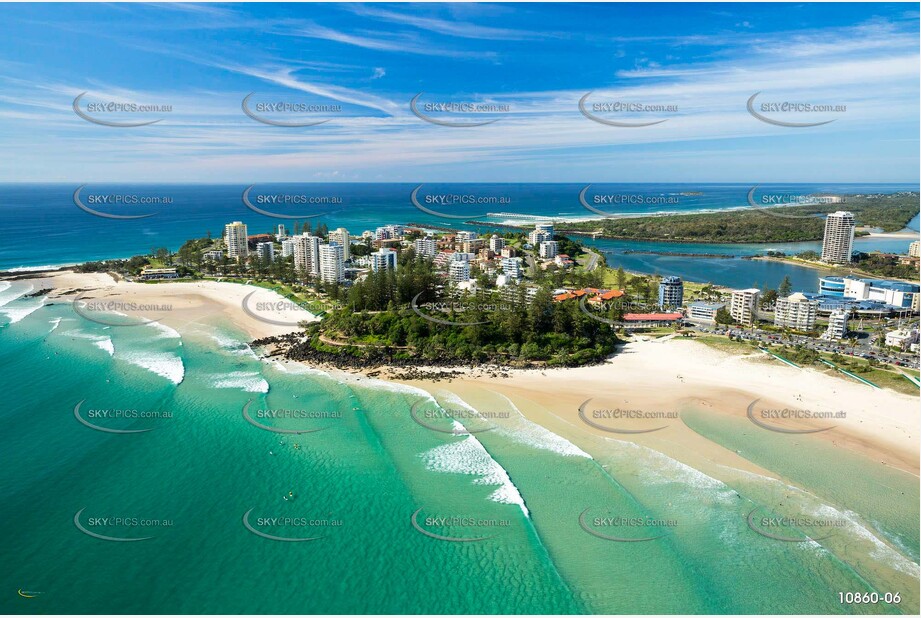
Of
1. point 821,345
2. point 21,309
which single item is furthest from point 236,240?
point 821,345

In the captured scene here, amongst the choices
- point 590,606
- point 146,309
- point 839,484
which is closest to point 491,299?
point 839,484

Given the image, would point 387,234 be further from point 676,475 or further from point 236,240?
point 676,475

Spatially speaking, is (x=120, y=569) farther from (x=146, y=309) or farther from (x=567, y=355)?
(x=146, y=309)

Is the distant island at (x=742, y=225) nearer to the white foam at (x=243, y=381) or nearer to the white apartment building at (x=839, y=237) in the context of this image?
the white apartment building at (x=839, y=237)

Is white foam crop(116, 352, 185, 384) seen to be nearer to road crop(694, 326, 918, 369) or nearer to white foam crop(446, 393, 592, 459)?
white foam crop(446, 393, 592, 459)

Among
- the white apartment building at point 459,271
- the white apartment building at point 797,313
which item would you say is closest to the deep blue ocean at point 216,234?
the white apartment building at point 459,271

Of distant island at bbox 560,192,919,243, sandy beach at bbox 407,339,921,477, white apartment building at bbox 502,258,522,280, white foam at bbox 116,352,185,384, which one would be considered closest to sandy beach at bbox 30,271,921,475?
sandy beach at bbox 407,339,921,477

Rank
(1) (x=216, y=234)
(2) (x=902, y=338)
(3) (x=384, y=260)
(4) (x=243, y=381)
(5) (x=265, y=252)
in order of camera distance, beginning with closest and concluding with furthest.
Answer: (4) (x=243, y=381)
(2) (x=902, y=338)
(3) (x=384, y=260)
(5) (x=265, y=252)
(1) (x=216, y=234)

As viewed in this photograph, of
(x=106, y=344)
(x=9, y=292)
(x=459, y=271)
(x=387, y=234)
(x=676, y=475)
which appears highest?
(x=387, y=234)
